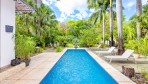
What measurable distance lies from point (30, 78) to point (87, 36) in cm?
2311

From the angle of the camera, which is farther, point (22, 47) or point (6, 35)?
point (22, 47)

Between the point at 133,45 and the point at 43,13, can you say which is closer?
the point at 133,45

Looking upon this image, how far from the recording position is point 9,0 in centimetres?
1008

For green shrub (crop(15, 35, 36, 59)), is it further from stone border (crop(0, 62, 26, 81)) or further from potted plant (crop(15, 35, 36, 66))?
stone border (crop(0, 62, 26, 81))

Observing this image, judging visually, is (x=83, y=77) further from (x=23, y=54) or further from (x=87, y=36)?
(x=87, y=36)

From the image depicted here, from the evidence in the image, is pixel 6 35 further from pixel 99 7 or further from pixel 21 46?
pixel 99 7

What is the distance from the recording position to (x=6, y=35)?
9.45 meters

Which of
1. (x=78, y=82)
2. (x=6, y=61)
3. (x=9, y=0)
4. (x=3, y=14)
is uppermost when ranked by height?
(x=9, y=0)

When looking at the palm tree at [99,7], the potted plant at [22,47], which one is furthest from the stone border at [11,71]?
the palm tree at [99,7]

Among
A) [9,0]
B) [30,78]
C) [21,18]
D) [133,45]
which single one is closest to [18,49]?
[9,0]

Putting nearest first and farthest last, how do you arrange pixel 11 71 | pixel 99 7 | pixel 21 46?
pixel 11 71, pixel 21 46, pixel 99 7

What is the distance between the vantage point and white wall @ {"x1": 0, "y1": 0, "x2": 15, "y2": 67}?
29.2 ft

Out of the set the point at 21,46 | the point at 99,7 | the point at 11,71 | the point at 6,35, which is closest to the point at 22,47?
the point at 21,46

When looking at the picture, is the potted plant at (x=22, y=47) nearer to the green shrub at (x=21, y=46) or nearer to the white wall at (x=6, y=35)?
the green shrub at (x=21, y=46)
